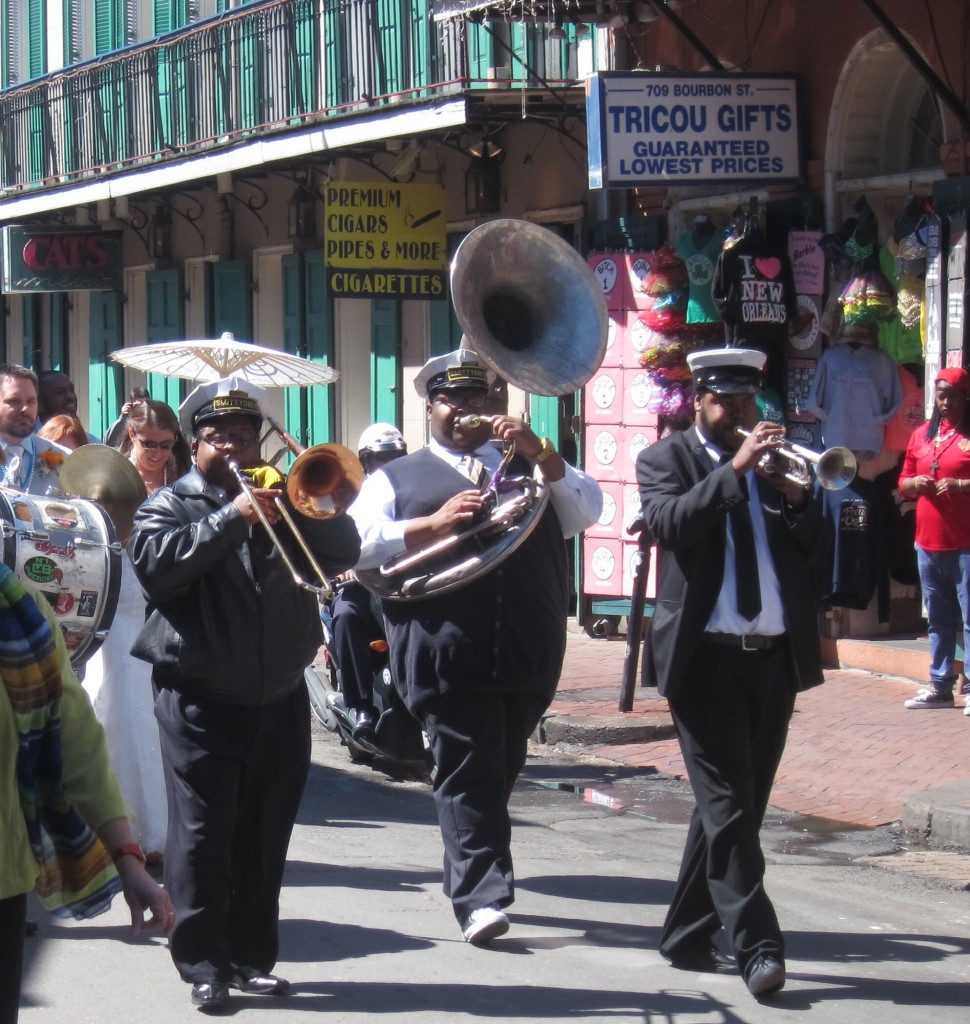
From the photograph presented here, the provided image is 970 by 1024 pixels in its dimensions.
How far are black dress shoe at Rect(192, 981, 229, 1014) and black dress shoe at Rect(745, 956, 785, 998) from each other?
4.88 feet

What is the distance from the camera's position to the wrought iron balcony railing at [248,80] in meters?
15.4

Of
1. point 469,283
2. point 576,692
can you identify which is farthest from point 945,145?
point 469,283

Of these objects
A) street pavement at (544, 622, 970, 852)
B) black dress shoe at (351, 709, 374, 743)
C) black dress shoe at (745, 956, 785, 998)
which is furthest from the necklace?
black dress shoe at (745, 956, 785, 998)

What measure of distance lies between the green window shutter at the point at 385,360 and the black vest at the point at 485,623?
10698 millimetres

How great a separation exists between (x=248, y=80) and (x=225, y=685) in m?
14.3

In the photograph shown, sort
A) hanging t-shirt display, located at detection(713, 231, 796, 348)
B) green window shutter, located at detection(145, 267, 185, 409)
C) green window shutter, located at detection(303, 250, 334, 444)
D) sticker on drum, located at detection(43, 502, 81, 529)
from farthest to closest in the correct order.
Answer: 1. green window shutter, located at detection(145, 267, 185, 409)
2. green window shutter, located at detection(303, 250, 334, 444)
3. hanging t-shirt display, located at detection(713, 231, 796, 348)
4. sticker on drum, located at detection(43, 502, 81, 529)

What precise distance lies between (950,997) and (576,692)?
19.6ft

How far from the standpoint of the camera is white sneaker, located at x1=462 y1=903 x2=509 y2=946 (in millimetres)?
5961

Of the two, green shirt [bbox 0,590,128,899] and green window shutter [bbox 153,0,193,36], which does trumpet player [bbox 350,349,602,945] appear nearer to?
green shirt [bbox 0,590,128,899]

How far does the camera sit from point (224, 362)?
9.11 metres

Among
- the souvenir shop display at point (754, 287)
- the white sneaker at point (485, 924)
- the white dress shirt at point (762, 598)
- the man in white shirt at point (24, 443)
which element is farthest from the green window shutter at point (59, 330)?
the white dress shirt at point (762, 598)

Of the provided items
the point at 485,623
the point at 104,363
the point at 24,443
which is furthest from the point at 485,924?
the point at 104,363

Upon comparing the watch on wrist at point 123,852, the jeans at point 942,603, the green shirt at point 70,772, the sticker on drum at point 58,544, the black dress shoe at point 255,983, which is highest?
the sticker on drum at point 58,544

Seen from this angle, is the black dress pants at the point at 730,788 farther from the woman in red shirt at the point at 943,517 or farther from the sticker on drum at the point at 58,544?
the woman in red shirt at the point at 943,517
